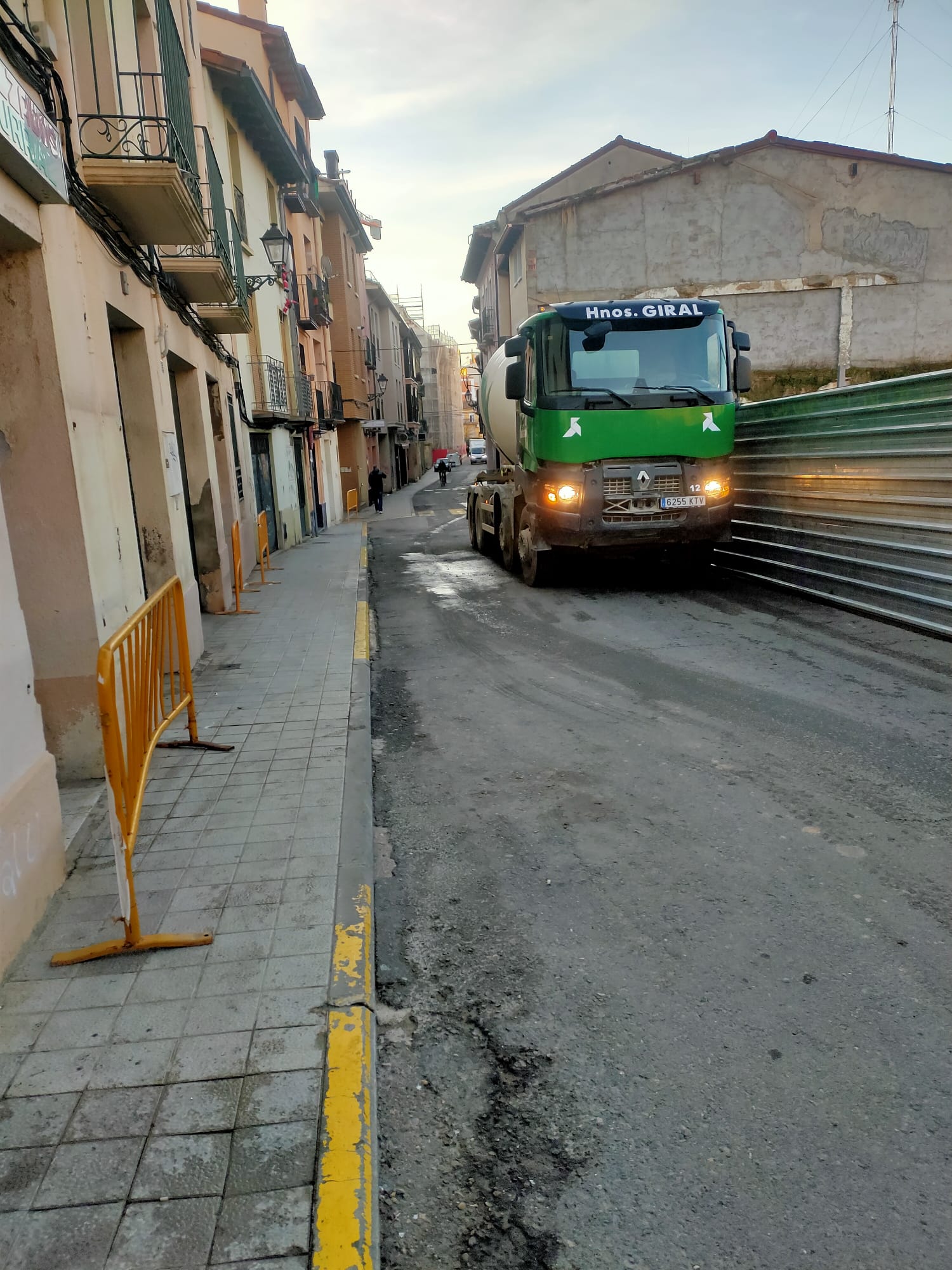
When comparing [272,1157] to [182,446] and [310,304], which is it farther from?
[310,304]

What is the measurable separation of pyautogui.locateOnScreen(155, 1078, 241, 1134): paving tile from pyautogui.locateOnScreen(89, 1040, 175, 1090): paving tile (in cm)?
10

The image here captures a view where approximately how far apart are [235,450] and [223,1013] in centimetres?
1247

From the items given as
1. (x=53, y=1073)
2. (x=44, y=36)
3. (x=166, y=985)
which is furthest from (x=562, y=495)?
(x=53, y=1073)

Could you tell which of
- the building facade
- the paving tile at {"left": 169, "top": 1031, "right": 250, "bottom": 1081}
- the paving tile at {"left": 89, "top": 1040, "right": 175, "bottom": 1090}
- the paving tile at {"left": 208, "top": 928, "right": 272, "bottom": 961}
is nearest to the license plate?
the paving tile at {"left": 208, "top": 928, "right": 272, "bottom": 961}

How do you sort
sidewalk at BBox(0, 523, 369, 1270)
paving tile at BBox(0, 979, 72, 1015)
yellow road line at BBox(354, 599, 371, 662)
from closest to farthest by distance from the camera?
sidewalk at BBox(0, 523, 369, 1270) < paving tile at BBox(0, 979, 72, 1015) < yellow road line at BBox(354, 599, 371, 662)

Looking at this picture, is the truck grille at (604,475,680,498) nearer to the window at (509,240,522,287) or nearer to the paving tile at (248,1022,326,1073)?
the paving tile at (248,1022,326,1073)

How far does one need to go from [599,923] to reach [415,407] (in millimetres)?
66306

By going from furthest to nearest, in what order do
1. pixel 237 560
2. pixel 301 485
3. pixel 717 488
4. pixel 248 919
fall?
pixel 301 485, pixel 237 560, pixel 717 488, pixel 248 919

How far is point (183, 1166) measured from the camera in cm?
227

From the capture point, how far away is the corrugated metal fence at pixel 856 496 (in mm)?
7723

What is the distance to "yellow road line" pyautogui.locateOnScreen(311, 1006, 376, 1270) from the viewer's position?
6.64 feet

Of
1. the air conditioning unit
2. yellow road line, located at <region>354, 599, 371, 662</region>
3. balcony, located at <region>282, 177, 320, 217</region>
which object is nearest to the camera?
the air conditioning unit

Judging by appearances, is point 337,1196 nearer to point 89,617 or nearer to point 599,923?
point 599,923

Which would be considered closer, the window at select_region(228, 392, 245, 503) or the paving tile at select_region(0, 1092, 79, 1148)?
the paving tile at select_region(0, 1092, 79, 1148)
